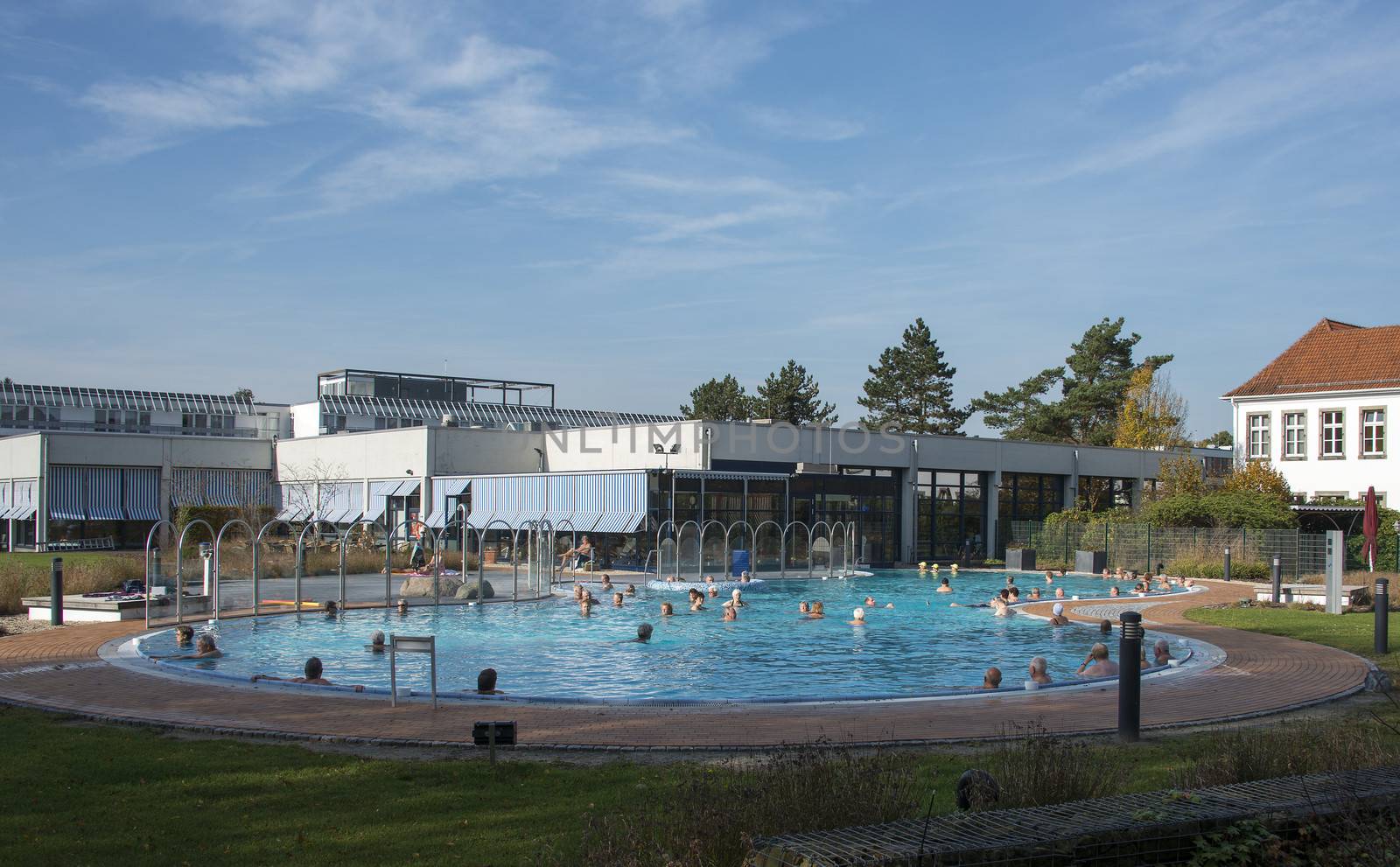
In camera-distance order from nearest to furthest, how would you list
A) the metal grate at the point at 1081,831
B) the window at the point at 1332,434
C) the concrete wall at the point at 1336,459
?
the metal grate at the point at 1081,831
the concrete wall at the point at 1336,459
the window at the point at 1332,434

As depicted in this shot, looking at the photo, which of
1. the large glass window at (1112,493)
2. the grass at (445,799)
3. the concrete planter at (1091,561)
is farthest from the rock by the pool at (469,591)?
the large glass window at (1112,493)

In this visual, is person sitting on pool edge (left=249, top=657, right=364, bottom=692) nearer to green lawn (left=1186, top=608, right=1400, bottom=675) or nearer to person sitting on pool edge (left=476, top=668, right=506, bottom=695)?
person sitting on pool edge (left=476, top=668, right=506, bottom=695)

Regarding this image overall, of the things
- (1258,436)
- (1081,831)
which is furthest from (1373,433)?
(1081,831)

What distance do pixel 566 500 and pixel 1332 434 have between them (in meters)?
31.2

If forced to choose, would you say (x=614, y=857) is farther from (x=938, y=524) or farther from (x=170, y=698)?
(x=938, y=524)

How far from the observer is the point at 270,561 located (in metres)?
32.1

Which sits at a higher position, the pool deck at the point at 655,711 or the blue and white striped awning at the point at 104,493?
the blue and white striped awning at the point at 104,493

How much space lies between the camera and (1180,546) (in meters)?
36.9

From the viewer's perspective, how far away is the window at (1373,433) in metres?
44.9

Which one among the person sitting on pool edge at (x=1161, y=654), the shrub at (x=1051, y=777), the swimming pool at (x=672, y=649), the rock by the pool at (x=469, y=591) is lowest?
the swimming pool at (x=672, y=649)

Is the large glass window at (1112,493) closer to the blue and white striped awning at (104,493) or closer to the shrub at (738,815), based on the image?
the blue and white striped awning at (104,493)

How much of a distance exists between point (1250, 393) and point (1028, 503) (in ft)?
36.9

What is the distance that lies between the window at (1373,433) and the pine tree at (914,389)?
31.5 meters

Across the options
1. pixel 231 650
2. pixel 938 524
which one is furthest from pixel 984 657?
pixel 938 524
